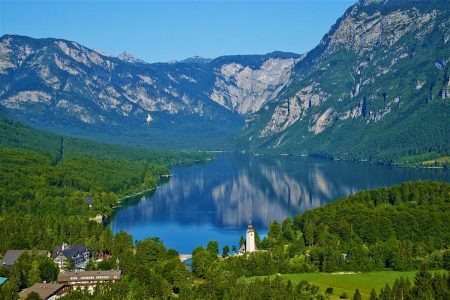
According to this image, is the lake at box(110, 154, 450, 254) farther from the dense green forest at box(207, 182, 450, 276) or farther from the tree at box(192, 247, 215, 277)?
the tree at box(192, 247, 215, 277)

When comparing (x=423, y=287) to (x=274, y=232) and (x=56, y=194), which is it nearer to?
(x=274, y=232)

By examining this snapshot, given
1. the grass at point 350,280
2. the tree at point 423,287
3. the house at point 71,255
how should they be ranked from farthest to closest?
the house at point 71,255 < the grass at point 350,280 < the tree at point 423,287

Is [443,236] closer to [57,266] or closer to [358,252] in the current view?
[358,252]

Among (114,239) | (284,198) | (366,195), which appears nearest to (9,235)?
(114,239)

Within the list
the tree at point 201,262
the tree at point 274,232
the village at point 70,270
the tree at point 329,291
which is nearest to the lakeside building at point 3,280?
the village at point 70,270

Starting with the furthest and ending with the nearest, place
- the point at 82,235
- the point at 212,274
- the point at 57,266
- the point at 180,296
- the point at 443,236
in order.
A: the point at 82,235 → the point at 443,236 → the point at 57,266 → the point at 212,274 → the point at 180,296

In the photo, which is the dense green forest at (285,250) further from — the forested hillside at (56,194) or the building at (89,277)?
the building at (89,277)

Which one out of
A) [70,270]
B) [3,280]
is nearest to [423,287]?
[70,270]
